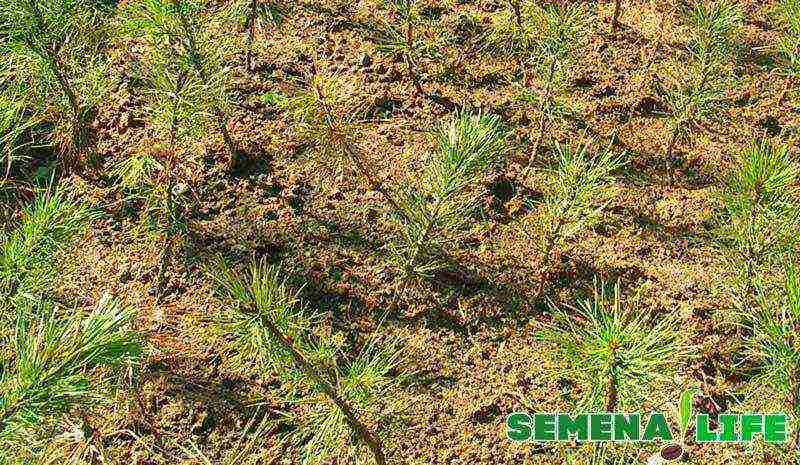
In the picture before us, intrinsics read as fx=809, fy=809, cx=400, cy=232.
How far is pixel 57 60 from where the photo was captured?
2426 mm

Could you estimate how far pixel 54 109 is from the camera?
267 centimetres

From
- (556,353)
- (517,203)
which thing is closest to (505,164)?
(517,203)

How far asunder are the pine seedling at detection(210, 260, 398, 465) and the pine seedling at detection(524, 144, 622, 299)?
0.54m

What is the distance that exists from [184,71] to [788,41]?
193 centimetres

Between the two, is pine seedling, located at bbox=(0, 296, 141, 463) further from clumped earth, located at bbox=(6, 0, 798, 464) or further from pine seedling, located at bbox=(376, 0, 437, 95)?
pine seedling, located at bbox=(376, 0, 437, 95)

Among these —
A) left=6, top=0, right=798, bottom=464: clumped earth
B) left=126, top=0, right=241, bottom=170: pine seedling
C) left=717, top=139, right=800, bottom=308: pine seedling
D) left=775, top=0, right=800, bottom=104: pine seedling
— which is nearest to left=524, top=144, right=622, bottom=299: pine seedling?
left=6, top=0, right=798, bottom=464: clumped earth

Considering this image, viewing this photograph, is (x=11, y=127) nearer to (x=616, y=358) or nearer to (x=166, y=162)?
(x=166, y=162)

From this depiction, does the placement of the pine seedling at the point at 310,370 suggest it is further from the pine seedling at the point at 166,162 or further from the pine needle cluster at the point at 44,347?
the pine seedling at the point at 166,162

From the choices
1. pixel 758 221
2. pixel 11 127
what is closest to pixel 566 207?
pixel 758 221

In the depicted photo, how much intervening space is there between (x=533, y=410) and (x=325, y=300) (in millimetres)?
657

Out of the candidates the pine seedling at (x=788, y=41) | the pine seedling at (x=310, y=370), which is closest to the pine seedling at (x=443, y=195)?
the pine seedling at (x=310, y=370)

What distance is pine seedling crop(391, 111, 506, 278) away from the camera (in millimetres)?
2117

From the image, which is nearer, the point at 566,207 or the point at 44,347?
the point at 44,347

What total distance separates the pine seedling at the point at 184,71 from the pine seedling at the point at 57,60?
6.3 inches
